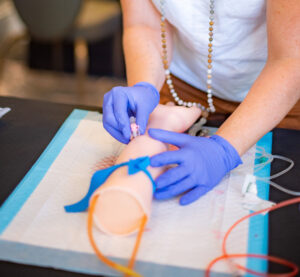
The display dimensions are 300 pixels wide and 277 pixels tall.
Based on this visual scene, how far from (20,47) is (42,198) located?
2.50 m

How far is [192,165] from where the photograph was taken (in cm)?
80

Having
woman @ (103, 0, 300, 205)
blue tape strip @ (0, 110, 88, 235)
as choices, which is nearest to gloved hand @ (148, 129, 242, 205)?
woman @ (103, 0, 300, 205)

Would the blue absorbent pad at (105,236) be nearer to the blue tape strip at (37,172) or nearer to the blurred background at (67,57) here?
the blue tape strip at (37,172)

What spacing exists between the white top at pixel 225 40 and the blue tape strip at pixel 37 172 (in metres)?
0.33

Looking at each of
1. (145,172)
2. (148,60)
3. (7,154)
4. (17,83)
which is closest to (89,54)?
(17,83)

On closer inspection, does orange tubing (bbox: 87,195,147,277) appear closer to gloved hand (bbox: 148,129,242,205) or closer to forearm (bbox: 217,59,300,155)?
gloved hand (bbox: 148,129,242,205)

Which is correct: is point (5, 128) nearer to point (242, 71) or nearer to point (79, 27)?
point (242, 71)

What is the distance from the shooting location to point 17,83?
9.10 feet

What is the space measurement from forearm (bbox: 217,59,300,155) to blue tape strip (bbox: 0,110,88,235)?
367 mm

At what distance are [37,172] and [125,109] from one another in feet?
0.74

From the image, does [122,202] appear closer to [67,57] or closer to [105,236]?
[105,236]

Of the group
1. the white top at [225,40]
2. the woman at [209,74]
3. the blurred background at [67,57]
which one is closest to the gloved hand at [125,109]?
the woman at [209,74]

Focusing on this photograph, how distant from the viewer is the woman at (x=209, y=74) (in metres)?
0.84

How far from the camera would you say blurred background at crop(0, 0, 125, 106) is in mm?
2309
